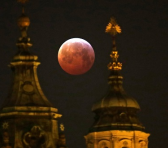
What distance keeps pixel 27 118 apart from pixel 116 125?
41576mm

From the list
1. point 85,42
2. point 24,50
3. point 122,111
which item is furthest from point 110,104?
point 24,50

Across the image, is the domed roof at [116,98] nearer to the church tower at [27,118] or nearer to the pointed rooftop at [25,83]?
the pointed rooftop at [25,83]

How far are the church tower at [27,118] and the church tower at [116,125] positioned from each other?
39.4m

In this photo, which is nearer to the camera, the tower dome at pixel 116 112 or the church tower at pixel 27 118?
the church tower at pixel 27 118

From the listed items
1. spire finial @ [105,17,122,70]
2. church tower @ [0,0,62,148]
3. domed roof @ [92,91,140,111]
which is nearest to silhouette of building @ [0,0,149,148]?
church tower @ [0,0,62,148]

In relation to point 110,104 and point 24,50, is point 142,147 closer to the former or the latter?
point 110,104

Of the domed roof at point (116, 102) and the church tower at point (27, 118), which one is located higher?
the domed roof at point (116, 102)

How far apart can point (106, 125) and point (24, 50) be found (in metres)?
39.0

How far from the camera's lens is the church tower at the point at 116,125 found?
396ft

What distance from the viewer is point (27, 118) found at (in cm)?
7969

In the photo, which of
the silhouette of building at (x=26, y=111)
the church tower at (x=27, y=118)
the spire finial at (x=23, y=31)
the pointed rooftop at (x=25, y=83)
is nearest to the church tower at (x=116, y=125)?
the spire finial at (x=23, y=31)

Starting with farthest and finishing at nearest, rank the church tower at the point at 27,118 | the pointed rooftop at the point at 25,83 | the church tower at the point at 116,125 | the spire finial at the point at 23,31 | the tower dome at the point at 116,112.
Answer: the tower dome at the point at 116,112, the church tower at the point at 116,125, the spire finial at the point at 23,31, the pointed rooftop at the point at 25,83, the church tower at the point at 27,118

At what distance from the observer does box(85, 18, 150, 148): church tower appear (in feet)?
396

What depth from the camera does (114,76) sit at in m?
126
